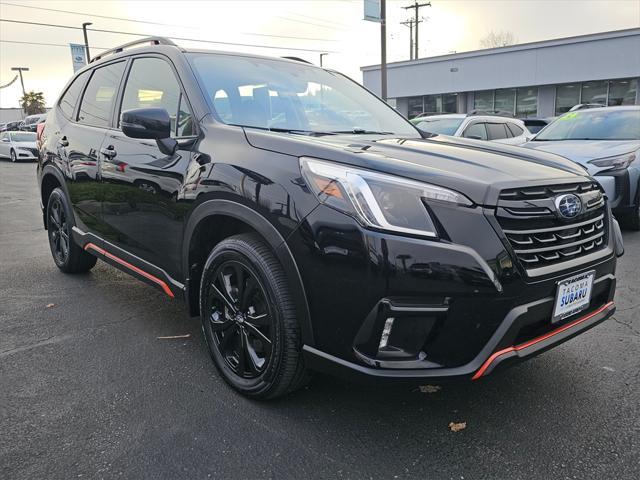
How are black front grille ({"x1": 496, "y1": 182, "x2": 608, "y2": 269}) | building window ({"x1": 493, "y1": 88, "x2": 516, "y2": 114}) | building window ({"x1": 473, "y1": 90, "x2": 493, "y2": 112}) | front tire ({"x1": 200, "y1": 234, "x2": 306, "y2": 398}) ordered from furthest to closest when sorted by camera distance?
building window ({"x1": 473, "y1": 90, "x2": 493, "y2": 112}), building window ({"x1": 493, "y1": 88, "x2": 516, "y2": 114}), front tire ({"x1": 200, "y1": 234, "x2": 306, "y2": 398}), black front grille ({"x1": 496, "y1": 182, "x2": 608, "y2": 269})

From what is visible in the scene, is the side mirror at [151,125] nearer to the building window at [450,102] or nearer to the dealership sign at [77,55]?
the dealership sign at [77,55]

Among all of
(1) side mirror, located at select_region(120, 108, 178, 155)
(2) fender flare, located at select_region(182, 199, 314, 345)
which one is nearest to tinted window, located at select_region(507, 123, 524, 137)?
(1) side mirror, located at select_region(120, 108, 178, 155)

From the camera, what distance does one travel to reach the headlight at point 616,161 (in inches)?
247

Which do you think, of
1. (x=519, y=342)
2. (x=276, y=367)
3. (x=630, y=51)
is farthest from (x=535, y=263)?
(x=630, y=51)

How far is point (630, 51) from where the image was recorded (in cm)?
2597

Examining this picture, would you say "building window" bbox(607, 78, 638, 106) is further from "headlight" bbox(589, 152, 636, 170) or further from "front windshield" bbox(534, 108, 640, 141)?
"headlight" bbox(589, 152, 636, 170)

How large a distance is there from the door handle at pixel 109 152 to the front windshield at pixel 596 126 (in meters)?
6.24

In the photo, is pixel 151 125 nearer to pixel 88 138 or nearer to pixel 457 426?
pixel 88 138

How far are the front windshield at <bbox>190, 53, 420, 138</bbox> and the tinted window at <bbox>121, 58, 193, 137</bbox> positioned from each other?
19 centimetres

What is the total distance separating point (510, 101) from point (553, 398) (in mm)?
31302

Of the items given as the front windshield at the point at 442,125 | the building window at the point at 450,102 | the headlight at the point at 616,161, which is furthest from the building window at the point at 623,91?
the headlight at the point at 616,161

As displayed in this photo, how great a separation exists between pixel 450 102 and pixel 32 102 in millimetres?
66594

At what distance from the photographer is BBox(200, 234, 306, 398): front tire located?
2.36 m

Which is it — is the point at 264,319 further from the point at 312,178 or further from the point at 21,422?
the point at 21,422
